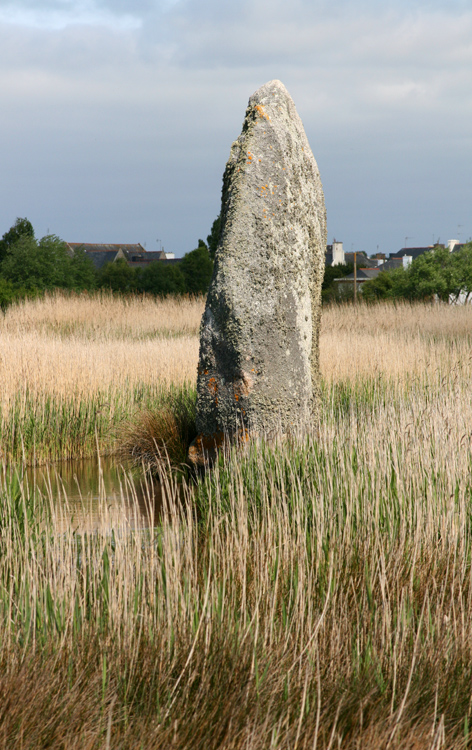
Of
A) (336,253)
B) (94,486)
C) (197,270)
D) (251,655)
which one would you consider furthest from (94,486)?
(336,253)

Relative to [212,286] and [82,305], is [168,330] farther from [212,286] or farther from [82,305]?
[212,286]

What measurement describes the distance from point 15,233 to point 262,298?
36878 mm

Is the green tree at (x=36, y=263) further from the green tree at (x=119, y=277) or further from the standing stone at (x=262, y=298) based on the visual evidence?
the standing stone at (x=262, y=298)

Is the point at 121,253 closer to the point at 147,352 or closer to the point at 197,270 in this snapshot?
the point at 197,270

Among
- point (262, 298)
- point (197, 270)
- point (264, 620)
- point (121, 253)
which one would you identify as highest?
point (121, 253)

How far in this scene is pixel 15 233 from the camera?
39.4m

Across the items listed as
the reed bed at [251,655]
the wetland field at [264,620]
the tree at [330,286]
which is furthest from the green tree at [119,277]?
the reed bed at [251,655]

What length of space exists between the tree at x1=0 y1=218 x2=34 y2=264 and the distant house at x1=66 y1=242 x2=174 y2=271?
1193 inches

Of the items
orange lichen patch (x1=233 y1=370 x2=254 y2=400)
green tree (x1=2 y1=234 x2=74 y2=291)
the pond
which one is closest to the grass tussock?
the pond

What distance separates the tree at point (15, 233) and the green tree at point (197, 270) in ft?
28.6

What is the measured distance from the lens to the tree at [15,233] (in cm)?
3897

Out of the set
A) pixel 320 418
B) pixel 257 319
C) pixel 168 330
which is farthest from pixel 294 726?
pixel 168 330

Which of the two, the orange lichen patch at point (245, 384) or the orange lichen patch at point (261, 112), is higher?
the orange lichen patch at point (261, 112)

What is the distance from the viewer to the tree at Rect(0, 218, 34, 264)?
128ft
